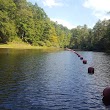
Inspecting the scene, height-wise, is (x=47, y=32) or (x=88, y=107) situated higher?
(x=47, y=32)

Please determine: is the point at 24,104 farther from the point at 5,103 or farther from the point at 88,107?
the point at 88,107

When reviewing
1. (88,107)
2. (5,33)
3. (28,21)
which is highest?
(28,21)

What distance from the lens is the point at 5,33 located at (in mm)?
109312

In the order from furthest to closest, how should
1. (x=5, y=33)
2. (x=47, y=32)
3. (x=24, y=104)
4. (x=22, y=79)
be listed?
(x=47, y=32) → (x=5, y=33) → (x=22, y=79) → (x=24, y=104)

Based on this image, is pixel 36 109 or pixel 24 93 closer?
pixel 36 109

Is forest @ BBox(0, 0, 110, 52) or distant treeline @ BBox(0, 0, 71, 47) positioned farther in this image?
forest @ BBox(0, 0, 110, 52)

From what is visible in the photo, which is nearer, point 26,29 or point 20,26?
point 20,26

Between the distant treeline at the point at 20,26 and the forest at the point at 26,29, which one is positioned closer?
the distant treeline at the point at 20,26

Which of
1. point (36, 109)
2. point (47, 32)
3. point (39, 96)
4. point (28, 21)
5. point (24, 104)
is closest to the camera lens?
point (36, 109)

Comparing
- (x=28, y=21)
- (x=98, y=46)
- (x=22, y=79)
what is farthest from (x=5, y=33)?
(x=22, y=79)

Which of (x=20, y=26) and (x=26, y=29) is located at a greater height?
(x=20, y=26)

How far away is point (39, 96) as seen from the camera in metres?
20.2

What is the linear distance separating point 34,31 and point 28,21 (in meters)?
10.4

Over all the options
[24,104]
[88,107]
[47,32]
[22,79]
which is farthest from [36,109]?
[47,32]
